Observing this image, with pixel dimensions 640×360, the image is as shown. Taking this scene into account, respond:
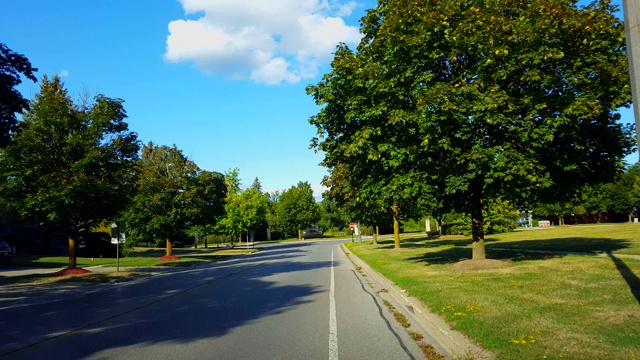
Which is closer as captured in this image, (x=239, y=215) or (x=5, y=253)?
(x=5, y=253)

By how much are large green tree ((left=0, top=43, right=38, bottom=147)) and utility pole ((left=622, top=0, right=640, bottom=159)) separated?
55.5ft

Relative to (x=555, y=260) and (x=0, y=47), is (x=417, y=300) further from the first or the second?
(x=0, y=47)

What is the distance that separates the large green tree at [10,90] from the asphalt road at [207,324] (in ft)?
18.5

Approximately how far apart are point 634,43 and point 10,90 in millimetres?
17236

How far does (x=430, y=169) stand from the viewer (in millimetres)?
13953

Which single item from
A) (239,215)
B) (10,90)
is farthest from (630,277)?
(239,215)

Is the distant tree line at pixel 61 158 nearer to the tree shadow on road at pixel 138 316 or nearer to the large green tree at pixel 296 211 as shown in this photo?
the tree shadow on road at pixel 138 316

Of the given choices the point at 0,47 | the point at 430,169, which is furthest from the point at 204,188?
the point at 430,169

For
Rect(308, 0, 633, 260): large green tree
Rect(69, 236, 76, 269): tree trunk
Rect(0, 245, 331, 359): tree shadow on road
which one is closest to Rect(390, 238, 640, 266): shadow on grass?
Rect(308, 0, 633, 260): large green tree

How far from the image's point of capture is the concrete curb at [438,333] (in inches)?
236

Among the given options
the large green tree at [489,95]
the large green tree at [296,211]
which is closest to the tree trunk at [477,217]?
the large green tree at [489,95]

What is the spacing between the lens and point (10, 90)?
1530 centimetres

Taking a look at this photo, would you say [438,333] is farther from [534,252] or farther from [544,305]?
[534,252]

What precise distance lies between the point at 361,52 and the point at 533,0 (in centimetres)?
575
